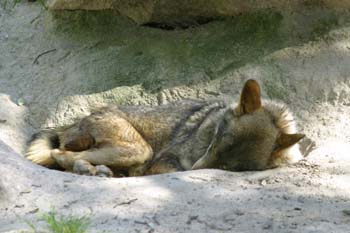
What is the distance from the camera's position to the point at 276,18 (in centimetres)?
789

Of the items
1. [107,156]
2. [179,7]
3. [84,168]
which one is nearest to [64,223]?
[84,168]

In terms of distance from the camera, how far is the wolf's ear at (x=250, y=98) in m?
6.38

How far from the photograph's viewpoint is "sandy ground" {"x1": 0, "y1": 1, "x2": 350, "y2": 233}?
470 cm

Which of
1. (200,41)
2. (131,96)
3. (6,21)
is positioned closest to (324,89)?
→ (200,41)

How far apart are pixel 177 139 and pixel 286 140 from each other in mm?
1190

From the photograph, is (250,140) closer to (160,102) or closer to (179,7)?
(160,102)

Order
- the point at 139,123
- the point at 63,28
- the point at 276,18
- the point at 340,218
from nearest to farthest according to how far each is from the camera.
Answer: the point at 340,218
the point at 139,123
the point at 276,18
the point at 63,28

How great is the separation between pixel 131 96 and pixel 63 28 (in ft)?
4.36

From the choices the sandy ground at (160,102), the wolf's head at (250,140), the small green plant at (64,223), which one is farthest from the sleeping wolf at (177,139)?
the small green plant at (64,223)

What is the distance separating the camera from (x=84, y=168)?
6602 millimetres

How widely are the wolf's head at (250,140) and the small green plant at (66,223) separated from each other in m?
2.07

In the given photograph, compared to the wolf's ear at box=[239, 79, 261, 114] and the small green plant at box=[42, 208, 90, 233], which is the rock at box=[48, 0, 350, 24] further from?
the small green plant at box=[42, 208, 90, 233]

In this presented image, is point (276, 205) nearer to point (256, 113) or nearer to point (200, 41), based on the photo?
point (256, 113)

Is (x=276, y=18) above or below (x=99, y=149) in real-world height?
above
